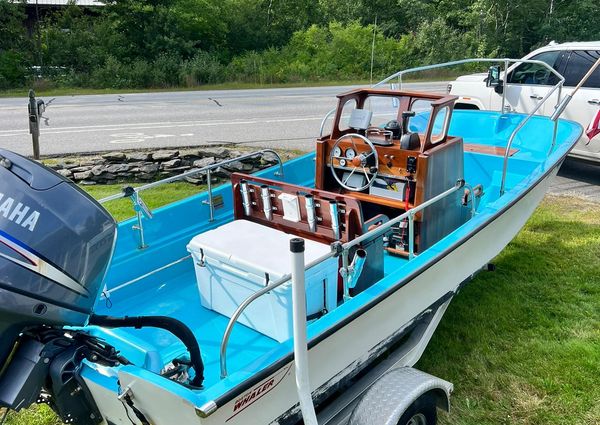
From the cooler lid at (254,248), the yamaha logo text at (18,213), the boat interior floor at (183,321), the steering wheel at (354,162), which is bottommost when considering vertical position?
A: the boat interior floor at (183,321)

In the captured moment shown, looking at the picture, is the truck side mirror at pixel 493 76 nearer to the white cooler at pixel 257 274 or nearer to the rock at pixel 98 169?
the white cooler at pixel 257 274

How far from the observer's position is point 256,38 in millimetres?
29750

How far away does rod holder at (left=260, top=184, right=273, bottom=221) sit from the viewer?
12.3 feet

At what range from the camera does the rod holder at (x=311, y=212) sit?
11.4 ft

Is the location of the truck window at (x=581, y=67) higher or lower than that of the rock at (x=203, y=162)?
higher

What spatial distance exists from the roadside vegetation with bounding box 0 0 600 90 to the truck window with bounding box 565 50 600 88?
1826cm

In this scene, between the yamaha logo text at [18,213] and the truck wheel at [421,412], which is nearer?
the yamaha logo text at [18,213]

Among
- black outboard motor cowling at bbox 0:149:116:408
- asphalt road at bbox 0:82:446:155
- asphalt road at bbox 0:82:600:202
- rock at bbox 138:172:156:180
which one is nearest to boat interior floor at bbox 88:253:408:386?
black outboard motor cowling at bbox 0:149:116:408

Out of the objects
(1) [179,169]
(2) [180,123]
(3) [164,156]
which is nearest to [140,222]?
(1) [179,169]

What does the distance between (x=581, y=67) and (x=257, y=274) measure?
6.03m

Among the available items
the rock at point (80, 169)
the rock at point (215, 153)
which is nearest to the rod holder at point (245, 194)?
the rock at point (215, 153)

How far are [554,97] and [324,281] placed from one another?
5.60 m

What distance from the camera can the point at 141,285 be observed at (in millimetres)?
3773

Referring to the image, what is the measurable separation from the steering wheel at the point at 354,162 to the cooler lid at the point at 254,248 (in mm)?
923
